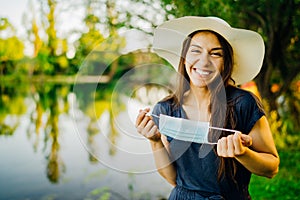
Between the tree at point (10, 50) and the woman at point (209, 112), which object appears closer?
→ the woman at point (209, 112)

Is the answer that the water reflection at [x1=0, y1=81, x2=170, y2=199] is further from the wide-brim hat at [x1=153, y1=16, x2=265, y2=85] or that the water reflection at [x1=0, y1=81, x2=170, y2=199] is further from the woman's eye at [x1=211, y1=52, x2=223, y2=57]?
the woman's eye at [x1=211, y1=52, x2=223, y2=57]

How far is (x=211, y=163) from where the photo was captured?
1.39 metres

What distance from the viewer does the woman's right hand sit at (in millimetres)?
1336

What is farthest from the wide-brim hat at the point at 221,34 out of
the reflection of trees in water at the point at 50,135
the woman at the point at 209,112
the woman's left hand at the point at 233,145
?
the reflection of trees in water at the point at 50,135

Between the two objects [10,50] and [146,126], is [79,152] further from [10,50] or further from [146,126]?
[10,50]

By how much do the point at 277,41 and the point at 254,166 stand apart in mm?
4012

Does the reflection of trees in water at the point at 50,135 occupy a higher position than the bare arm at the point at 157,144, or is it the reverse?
the bare arm at the point at 157,144

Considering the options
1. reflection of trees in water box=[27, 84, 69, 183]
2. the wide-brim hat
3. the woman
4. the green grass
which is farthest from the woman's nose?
reflection of trees in water box=[27, 84, 69, 183]

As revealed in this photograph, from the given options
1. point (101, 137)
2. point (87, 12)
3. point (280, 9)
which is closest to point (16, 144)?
point (87, 12)

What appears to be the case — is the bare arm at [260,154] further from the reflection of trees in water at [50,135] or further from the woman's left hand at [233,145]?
the reflection of trees in water at [50,135]

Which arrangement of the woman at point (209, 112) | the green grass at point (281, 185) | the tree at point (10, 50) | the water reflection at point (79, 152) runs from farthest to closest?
the tree at point (10, 50)
the green grass at point (281, 185)
the water reflection at point (79, 152)
the woman at point (209, 112)

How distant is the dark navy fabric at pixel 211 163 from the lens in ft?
4.40

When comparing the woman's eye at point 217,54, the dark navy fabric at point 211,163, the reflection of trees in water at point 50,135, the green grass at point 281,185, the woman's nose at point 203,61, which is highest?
the woman's eye at point 217,54

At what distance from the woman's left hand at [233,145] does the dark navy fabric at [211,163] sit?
0.19 m
